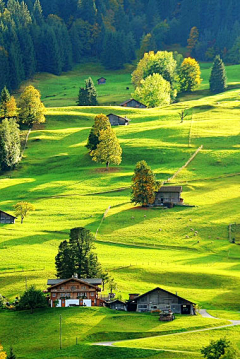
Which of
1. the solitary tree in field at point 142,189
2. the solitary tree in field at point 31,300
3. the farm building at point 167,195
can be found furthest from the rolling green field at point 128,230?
the farm building at point 167,195

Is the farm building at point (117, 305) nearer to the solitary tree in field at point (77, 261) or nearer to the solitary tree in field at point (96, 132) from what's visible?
the solitary tree in field at point (77, 261)

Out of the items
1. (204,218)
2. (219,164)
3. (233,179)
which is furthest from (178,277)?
(219,164)

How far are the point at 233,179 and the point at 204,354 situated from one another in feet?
260

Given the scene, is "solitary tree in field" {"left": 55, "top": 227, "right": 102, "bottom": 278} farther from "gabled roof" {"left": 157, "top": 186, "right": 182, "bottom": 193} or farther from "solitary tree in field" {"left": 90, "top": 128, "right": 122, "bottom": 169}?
"solitary tree in field" {"left": 90, "top": 128, "right": 122, "bottom": 169}

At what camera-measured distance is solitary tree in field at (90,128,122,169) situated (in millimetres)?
166000

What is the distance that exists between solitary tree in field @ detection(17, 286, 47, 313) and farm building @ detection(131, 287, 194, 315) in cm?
1112

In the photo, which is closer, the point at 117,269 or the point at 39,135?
the point at 117,269

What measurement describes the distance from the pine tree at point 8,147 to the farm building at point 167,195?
136ft

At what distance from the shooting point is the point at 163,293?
96562mm

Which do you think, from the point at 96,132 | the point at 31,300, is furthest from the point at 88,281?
the point at 96,132

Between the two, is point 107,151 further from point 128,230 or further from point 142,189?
point 128,230

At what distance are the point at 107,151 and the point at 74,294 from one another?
231 feet

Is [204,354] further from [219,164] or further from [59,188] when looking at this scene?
[219,164]

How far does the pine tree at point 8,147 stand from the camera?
6727 inches
